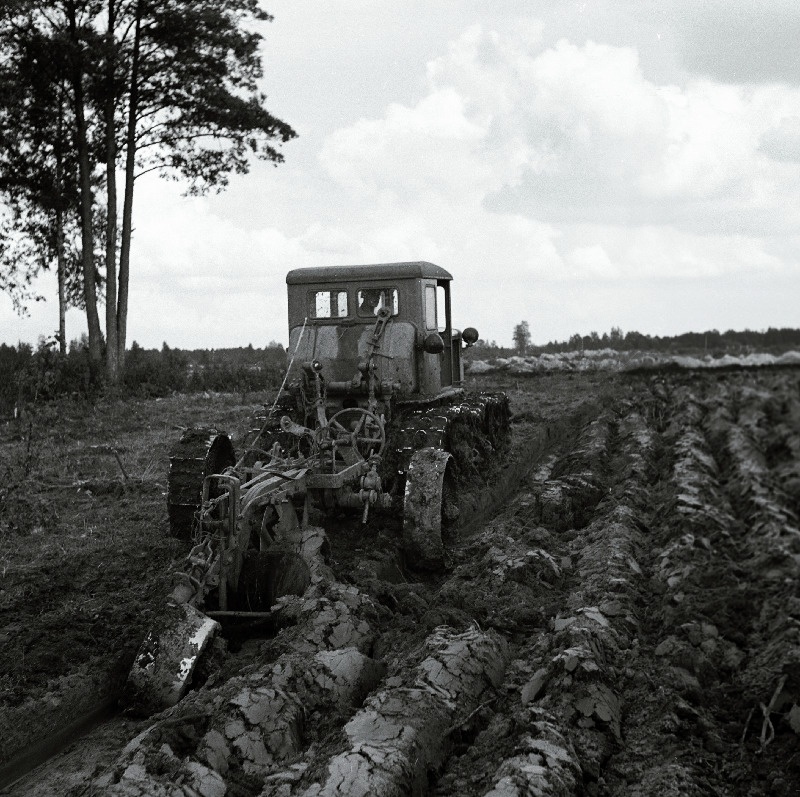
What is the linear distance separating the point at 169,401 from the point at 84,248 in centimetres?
410

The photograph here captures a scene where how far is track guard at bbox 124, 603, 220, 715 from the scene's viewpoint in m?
5.41

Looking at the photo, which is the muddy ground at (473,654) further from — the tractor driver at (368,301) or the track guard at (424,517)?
the tractor driver at (368,301)

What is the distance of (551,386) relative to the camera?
83.6ft

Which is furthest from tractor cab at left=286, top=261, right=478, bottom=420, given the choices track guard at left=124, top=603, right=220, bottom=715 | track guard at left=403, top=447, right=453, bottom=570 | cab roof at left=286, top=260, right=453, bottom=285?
track guard at left=124, top=603, right=220, bottom=715

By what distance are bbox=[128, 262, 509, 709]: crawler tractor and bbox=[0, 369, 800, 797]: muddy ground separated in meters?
0.32

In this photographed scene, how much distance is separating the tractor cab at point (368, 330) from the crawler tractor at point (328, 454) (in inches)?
0.6

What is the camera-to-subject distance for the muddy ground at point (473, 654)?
163 inches

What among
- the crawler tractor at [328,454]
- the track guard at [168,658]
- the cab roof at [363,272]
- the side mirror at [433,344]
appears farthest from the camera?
the cab roof at [363,272]

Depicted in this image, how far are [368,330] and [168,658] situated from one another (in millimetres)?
4904

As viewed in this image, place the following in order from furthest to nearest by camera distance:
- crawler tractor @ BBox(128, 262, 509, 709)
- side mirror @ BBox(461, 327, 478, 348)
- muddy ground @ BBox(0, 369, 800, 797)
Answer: side mirror @ BBox(461, 327, 478, 348) < crawler tractor @ BBox(128, 262, 509, 709) < muddy ground @ BBox(0, 369, 800, 797)

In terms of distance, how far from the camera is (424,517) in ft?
25.8

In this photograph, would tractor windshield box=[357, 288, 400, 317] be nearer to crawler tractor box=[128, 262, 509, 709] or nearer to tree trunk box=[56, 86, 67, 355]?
crawler tractor box=[128, 262, 509, 709]

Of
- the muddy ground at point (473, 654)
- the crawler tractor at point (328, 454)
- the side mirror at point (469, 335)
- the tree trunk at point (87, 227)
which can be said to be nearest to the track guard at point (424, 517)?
the crawler tractor at point (328, 454)

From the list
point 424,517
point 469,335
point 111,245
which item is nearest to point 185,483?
point 424,517
